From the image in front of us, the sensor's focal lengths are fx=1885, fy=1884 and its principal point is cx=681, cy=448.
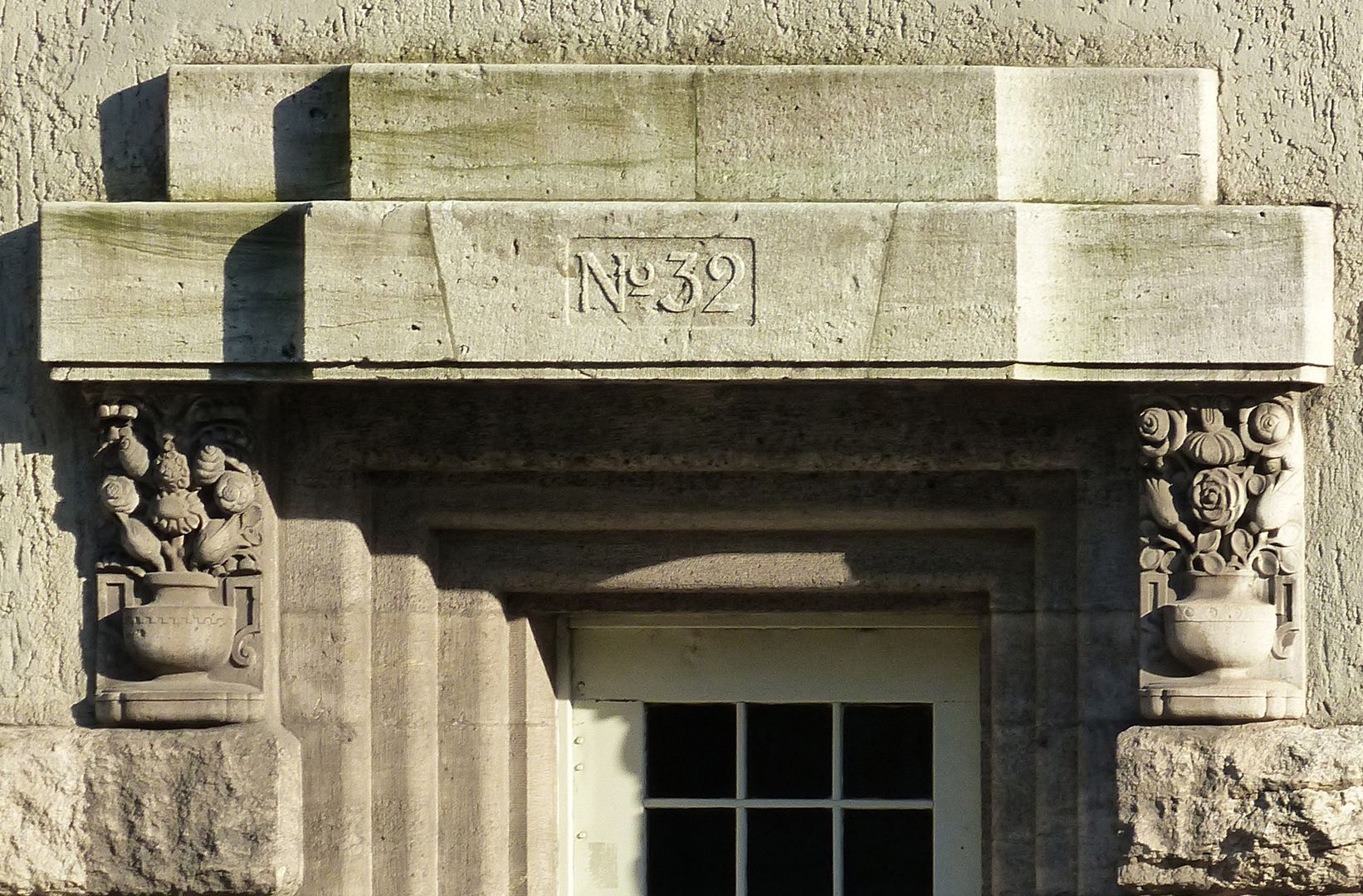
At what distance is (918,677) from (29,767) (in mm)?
1978

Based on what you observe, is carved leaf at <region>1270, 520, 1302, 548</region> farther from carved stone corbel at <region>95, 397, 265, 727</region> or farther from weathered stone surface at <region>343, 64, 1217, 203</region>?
carved stone corbel at <region>95, 397, 265, 727</region>

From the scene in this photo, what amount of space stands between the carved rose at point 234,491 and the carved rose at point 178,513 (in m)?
0.05

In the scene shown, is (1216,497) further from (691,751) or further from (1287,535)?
(691,751)

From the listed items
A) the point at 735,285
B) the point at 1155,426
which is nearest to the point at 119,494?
the point at 735,285

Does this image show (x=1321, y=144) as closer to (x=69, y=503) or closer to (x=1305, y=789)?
(x=1305, y=789)

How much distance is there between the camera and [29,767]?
3.96 m

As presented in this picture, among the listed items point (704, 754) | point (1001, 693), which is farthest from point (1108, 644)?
point (704, 754)

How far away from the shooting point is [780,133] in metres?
3.83

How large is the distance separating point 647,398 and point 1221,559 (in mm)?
1246

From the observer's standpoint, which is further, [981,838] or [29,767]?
[981,838]

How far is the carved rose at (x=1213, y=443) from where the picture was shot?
3828 millimetres

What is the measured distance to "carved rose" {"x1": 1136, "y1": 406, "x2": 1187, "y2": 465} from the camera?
3.84 m

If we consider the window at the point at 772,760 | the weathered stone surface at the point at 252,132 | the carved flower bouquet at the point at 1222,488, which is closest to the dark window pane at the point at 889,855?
the window at the point at 772,760

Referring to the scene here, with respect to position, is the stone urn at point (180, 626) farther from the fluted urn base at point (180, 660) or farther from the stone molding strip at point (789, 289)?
the stone molding strip at point (789, 289)
